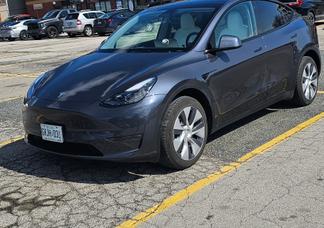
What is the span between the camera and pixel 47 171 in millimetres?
4973

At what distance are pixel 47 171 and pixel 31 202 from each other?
741 millimetres

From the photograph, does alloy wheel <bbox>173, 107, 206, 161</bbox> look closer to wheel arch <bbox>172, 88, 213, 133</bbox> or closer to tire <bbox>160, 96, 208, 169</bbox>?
tire <bbox>160, 96, 208, 169</bbox>

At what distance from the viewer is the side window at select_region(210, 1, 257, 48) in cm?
534

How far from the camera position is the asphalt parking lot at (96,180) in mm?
3963

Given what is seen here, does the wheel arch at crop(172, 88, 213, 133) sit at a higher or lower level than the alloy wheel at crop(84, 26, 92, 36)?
higher

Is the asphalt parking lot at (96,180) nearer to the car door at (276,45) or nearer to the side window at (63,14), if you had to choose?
the car door at (276,45)

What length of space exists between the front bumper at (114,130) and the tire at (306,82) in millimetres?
2771

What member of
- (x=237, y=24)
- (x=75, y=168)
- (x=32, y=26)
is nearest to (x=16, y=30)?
(x=32, y=26)

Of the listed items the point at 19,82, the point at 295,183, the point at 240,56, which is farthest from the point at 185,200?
the point at 19,82

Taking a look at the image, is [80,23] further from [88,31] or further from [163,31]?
[163,31]

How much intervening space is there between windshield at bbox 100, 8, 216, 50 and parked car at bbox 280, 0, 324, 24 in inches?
595

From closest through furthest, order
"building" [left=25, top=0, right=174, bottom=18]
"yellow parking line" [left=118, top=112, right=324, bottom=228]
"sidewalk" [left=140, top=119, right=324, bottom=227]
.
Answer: "sidewalk" [left=140, top=119, right=324, bottom=227] → "yellow parking line" [left=118, top=112, right=324, bottom=228] → "building" [left=25, top=0, right=174, bottom=18]

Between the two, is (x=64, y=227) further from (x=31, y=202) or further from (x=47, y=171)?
(x=47, y=171)

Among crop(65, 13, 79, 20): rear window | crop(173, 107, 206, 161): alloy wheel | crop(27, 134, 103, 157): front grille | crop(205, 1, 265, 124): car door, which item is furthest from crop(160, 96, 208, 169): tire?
crop(65, 13, 79, 20): rear window
